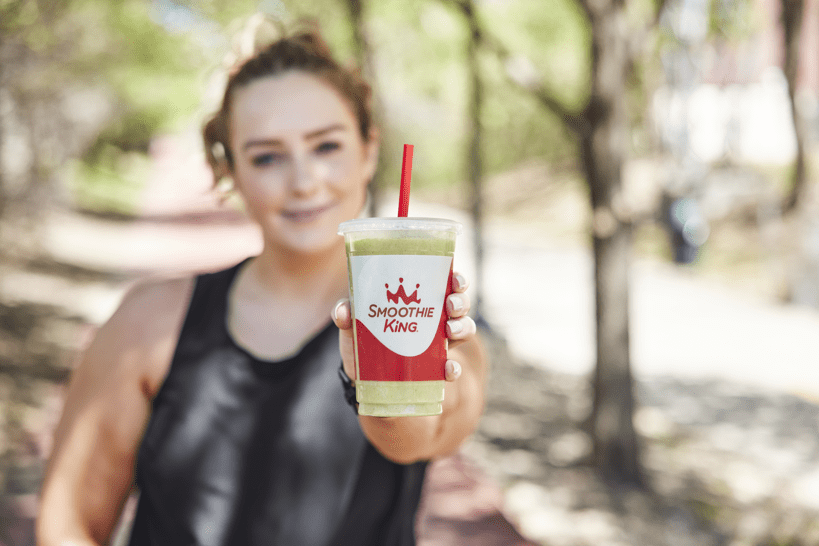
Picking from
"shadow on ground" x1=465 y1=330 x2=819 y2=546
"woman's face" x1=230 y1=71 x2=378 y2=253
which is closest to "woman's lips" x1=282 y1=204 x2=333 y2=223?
"woman's face" x1=230 y1=71 x2=378 y2=253

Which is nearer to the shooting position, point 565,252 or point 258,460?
point 258,460

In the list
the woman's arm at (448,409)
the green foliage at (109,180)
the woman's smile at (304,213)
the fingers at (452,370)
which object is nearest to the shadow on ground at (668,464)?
the woman's arm at (448,409)

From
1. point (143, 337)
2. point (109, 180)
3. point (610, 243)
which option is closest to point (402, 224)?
point (143, 337)

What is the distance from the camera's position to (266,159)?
6.10 feet

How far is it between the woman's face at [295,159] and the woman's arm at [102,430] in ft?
1.38

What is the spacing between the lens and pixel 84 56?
10805 millimetres

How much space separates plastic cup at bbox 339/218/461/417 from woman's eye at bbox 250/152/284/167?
0.54 m

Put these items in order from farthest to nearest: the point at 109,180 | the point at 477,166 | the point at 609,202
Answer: the point at 109,180
the point at 477,166
the point at 609,202

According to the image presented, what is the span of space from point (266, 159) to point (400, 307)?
0.72m

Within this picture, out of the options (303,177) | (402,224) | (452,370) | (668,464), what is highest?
(303,177)

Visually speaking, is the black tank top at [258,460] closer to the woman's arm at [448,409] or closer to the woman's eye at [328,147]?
the woman's arm at [448,409]

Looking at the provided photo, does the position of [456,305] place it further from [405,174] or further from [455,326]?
[405,174]

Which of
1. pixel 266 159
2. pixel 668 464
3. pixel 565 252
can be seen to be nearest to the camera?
pixel 266 159

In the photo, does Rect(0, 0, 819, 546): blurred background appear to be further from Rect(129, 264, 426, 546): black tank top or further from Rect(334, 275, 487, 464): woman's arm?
Rect(334, 275, 487, 464): woman's arm
